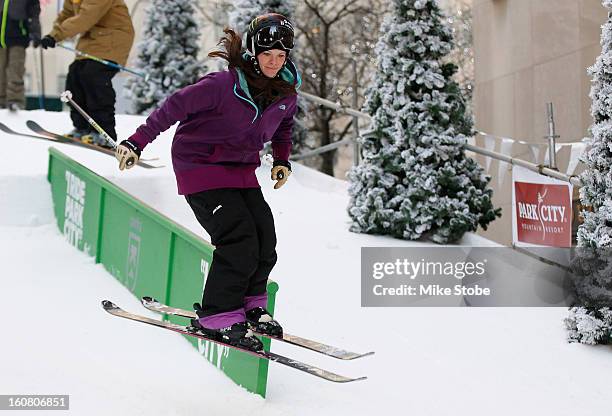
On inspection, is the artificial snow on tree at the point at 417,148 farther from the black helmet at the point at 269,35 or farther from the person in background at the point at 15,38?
the person in background at the point at 15,38

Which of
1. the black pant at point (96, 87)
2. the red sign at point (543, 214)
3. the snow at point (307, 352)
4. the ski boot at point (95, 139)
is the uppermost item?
the black pant at point (96, 87)

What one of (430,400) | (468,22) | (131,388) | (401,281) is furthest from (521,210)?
(468,22)

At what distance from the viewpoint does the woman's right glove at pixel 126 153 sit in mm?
4480

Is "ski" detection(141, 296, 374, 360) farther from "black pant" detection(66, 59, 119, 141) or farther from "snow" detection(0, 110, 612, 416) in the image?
"black pant" detection(66, 59, 119, 141)

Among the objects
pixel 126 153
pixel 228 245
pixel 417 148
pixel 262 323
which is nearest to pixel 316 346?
pixel 262 323

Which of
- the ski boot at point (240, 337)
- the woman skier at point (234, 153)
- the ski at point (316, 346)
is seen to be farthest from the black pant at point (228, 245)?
the ski at point (316, 346)

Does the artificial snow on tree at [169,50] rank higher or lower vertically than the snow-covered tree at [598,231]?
higher

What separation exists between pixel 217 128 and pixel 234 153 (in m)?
0.19

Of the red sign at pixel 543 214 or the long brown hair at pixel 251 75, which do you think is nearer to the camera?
the long brown hair at pixel 251 75

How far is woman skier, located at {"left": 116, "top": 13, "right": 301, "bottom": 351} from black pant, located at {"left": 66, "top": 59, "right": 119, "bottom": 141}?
5.20m

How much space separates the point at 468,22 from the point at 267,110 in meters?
25.8

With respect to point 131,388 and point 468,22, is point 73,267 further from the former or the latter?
point 468,22

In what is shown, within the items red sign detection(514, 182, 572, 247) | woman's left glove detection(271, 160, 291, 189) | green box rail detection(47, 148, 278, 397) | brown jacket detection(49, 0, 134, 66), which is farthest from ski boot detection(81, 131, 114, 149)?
woman's left glove detection(271, 160, 291, 189)

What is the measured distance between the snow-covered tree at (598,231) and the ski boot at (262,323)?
259 centimetres
